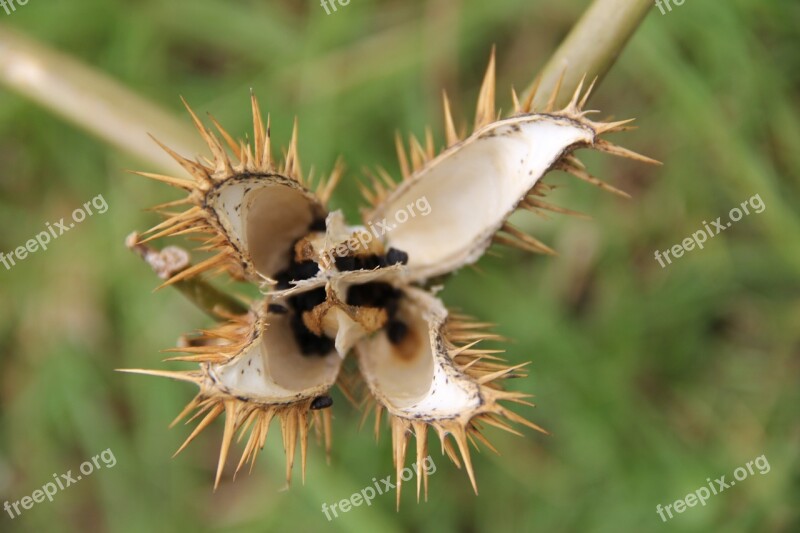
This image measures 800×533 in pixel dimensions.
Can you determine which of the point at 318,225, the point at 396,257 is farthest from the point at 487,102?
the point at 318,225

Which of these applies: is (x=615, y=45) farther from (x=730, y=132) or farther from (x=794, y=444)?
(x=794, y=444)

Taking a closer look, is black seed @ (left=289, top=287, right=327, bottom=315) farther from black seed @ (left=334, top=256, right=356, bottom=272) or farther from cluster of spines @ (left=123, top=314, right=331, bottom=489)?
cluster of spines @ (left=123, top=314, right=331, bottom=489)

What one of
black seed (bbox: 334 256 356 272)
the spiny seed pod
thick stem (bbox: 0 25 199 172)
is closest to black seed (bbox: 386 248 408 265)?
the spiny seed pod

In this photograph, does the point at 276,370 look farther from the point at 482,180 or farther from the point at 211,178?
the point at 482,180

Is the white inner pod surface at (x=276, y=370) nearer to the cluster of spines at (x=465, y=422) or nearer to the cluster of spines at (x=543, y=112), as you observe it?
the cluster of spines at (x=465, y=422)

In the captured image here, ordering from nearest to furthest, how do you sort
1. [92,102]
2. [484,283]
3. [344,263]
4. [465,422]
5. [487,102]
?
[465,422] < [487,102] < [344,263] < [92,102] < [484,283]

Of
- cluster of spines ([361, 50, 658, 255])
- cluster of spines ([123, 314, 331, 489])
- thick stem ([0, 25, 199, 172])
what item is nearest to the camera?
cluster of spines ([123, 314, 331, 489])
